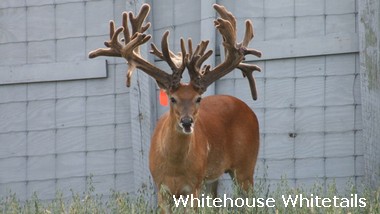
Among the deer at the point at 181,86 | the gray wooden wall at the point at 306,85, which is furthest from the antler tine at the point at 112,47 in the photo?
the gray wooden wall at the point at 306,85

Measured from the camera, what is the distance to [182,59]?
6.64 m

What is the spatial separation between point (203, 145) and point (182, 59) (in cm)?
81

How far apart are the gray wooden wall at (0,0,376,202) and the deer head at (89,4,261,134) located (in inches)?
37.7

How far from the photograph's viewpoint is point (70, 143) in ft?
27.1

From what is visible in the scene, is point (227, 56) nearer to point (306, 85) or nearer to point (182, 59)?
point (182, 59)

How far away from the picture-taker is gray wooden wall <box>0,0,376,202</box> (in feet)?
25.2

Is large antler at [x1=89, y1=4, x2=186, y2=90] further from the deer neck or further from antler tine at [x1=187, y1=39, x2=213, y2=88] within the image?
the deer neck

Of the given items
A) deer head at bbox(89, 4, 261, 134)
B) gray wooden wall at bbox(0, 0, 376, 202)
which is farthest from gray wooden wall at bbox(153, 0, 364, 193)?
deer head at bbox(89, 4, 261, 134)

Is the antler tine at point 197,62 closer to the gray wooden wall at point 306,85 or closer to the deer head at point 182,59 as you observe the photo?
the deer head at point 182,59

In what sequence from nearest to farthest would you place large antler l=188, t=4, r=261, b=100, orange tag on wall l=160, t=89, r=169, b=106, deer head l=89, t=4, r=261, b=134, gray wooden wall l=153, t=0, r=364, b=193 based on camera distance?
deer head l=89, t=4, r=261, b=134
large antler l=188, t=4, r=261, b=100
orange tag on wall l=160, t=89, r=169, b=106
gray wooden wall l=153, t=0, r=364, b=193

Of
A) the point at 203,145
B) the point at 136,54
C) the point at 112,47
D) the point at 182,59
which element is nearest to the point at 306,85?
the point at 203,145

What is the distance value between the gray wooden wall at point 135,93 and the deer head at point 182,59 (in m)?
0.96

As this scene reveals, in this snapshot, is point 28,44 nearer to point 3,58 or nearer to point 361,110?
point 3,58

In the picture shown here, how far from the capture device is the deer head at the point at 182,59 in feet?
21.5
